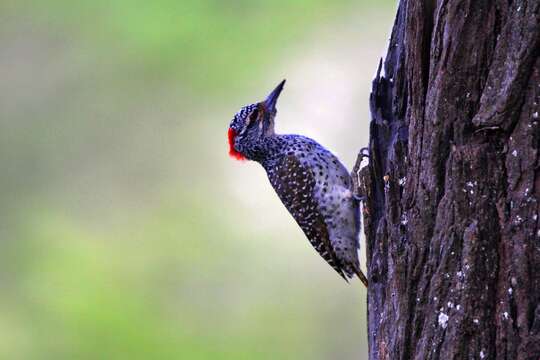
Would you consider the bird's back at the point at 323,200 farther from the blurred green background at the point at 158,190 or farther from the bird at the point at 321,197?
the blurred green background at the point at 158,190

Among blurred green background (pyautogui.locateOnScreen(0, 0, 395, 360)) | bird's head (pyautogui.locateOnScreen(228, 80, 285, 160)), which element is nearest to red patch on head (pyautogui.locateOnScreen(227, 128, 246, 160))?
bird's head (pyautogui.locateOnScreen(228, 80, 285, 160))

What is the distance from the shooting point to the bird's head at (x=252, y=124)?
623 cm

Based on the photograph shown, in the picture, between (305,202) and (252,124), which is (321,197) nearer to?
(305,202)

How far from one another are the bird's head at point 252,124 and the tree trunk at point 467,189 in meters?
2.46

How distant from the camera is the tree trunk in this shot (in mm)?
3291

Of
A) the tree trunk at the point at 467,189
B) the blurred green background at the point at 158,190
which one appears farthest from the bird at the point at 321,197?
the blurred green background at the point at 158,190

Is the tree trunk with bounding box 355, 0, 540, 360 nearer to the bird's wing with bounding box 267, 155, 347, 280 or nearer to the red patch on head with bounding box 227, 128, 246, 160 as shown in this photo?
the bird's wing with bounding box 267, 155, 347, 280

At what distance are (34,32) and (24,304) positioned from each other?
375 centimetres

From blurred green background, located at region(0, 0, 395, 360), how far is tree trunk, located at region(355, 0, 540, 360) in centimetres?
788

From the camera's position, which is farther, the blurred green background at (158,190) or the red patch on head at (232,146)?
the blurred green background at (158,190)

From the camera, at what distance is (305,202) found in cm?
575

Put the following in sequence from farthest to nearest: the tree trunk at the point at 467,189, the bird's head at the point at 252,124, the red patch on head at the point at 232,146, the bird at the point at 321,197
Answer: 1. the red patch on head at the point at 232,146
2. the bird's head at the point at 252,124
3. the bird at the point at 321,197
4. the tree trunk at the point at 467,189

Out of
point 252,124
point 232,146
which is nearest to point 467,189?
point 252,124

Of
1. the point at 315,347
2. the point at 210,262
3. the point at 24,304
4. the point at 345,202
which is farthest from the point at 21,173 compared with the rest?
the point at 345,202
